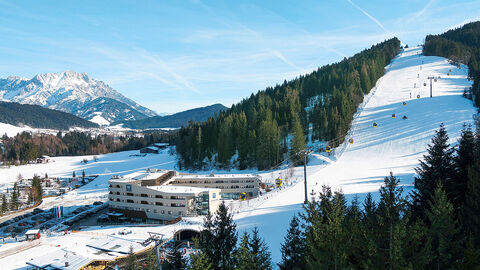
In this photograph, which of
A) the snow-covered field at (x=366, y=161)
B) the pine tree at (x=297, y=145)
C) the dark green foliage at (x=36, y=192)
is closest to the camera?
the snow-covered field at (x=366, y=161)

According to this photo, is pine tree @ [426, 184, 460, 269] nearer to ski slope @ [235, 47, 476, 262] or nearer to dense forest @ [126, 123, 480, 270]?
dense forest @ [126, 123, 480, 270]

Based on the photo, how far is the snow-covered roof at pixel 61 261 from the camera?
88.7 ft

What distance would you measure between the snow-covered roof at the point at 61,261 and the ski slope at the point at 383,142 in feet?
52.6

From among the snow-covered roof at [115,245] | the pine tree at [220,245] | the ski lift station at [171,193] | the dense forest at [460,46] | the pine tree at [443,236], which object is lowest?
the snow-covered roof at [115,245]

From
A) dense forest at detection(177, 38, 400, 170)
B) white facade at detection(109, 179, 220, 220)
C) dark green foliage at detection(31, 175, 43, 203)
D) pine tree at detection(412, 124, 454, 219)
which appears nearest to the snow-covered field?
dark green foliage at detection(31, 175, 43, 203)

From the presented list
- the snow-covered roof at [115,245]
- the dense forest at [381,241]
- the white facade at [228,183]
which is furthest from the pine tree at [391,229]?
the white facade at [228,183]

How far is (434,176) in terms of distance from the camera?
64.7 ft

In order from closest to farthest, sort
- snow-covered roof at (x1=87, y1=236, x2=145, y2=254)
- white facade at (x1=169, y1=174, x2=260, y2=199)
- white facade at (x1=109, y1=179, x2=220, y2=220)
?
snow-covered roof at (x1=87, y1=236, x2=145, y2=254)
white facade at (x1=109, y1=179, x2=220, y2=220)
white facade at (x1=169, y1=174, x2=260, y2=199)

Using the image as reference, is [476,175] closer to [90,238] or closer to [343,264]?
[343,264]

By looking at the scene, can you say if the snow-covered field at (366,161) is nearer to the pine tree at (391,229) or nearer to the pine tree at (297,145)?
the pine tree at (297,145)

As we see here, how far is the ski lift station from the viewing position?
45000 mm

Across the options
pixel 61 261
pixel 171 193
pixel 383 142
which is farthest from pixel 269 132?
pixel 61 261

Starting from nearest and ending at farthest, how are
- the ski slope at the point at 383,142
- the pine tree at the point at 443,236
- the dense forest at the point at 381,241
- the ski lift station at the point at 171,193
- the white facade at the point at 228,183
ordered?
the dense forest at the point at 381,241, the pine tree at the point at 443,236, the ski slope at the point at 383,142, the ski lift station at the point at 171,193, the white facade at the point at 228,183

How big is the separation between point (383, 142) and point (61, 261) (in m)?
62.0
